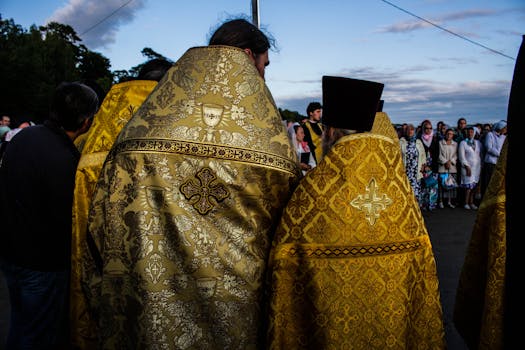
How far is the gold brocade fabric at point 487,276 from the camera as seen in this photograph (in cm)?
241

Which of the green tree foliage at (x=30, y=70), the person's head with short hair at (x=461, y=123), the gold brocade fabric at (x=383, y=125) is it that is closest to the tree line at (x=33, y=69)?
the green tree foliage at (x=30, y=70)

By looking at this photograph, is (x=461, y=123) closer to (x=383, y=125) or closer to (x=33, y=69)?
(x=383, y=125)

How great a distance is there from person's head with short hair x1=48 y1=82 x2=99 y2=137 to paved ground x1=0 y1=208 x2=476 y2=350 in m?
2.13

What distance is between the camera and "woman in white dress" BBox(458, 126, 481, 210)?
1172cm

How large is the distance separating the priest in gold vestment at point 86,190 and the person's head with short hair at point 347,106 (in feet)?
3.88

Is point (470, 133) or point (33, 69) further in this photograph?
point (33, 69)

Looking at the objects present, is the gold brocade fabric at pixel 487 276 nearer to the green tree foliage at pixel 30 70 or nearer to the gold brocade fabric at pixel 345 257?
the gold brocade fabric at pixel 345 257

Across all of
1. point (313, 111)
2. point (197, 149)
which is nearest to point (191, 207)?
point (197, 149)

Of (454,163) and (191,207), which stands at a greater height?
(191,207)

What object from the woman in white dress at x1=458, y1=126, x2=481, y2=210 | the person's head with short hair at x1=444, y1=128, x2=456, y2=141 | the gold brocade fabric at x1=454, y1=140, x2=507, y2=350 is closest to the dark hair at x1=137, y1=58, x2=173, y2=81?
the gold brocade fabric at x1=454, y1=140, x2=507, y2=350

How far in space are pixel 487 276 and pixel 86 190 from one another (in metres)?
2.30

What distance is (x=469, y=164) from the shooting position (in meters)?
11.8

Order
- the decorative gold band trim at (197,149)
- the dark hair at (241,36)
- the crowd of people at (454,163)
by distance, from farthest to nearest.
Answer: the crowd of people at (454,163), the dark hair at (241,36), the decorative gold band trim at (197,149)

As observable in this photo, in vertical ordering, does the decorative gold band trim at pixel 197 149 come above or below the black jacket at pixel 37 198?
above
